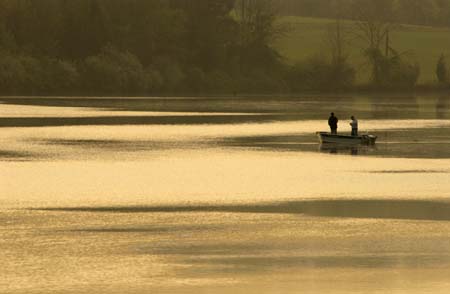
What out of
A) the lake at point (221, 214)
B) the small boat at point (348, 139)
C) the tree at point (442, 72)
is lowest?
the tree at point (442, 72)

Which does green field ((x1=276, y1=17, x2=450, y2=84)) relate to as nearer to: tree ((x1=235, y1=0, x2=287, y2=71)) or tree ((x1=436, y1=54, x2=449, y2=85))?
tree ((x1=436, y1=54, x2=449, y2=85))

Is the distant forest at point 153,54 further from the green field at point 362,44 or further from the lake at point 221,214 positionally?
the lake at point 221,214

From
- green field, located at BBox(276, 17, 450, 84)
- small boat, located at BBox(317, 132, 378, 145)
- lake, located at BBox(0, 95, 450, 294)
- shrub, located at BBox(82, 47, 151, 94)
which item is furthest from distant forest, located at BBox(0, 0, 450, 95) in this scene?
small boat, located at BBox(317, 132, 378, 145)

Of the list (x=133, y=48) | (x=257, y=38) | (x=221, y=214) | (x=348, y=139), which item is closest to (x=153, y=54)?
(x=133, y=48)

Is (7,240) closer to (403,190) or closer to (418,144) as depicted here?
(403,190)

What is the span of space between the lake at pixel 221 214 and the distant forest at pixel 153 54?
7892 cm

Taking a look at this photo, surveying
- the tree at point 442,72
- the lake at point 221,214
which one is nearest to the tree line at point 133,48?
the tree at point 442,72

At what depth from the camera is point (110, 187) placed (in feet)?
111

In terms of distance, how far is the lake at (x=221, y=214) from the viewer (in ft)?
66.9

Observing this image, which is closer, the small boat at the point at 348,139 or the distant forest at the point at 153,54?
the small boat at the point at 348,139

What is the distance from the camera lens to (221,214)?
92.6 ft

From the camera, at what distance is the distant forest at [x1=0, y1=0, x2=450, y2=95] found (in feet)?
445

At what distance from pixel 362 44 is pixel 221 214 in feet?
545

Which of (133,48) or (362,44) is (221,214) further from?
(362,44)
